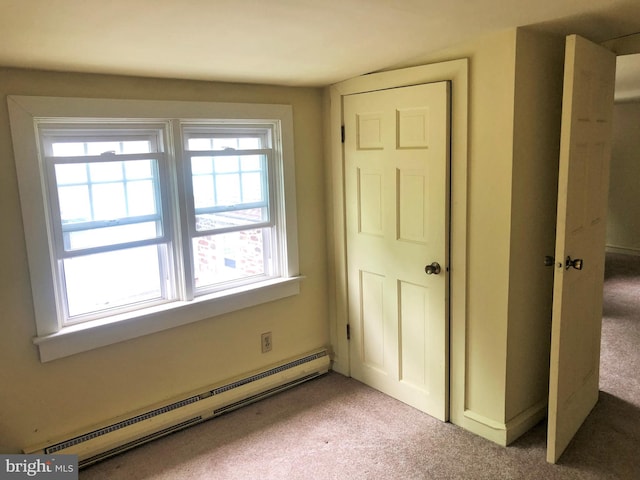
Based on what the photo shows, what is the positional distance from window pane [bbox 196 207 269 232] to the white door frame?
1.53 ft

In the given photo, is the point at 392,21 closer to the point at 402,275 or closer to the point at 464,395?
the point at 402,275

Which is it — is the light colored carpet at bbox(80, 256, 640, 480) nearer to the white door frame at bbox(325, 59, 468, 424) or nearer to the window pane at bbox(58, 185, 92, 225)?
the white door frame at bbox(325, 59, 468, 424)

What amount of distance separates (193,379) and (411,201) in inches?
61.4

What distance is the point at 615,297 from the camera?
472 centimetres

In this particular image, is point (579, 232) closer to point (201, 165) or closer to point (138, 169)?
point (201, 165)

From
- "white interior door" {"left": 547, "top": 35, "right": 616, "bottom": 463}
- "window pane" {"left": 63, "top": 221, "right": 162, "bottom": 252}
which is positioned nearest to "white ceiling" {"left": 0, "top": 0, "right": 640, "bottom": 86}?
"white interior door" {"left": 547, "top": 35, "right": 616, "bottom": 463}

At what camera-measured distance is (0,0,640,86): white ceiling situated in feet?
5.49

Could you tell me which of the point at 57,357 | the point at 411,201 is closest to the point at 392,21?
the point at 411,201

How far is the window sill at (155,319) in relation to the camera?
7.73 feet

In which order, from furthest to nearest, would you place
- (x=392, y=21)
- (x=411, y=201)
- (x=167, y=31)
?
(x=411, y=201) → (x=392, y=21) → (x=167, y=31)

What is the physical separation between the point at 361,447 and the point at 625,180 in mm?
5596

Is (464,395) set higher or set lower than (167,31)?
lower

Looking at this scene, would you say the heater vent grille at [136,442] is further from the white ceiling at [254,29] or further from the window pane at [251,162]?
the white ceiling at [254,29]

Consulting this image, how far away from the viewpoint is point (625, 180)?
6.41m
